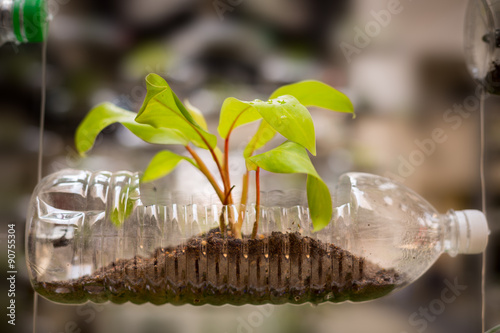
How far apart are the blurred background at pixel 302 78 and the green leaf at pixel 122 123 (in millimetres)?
343

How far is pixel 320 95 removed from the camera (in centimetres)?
65

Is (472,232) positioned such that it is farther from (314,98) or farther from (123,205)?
(123,205)

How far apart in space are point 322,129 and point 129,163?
45 cm

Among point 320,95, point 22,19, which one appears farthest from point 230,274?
point 22,19

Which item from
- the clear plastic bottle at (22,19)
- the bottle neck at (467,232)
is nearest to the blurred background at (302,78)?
the clear plastic bottle at (22,19)

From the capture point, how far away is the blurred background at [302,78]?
3.34 ft

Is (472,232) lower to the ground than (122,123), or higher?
lower

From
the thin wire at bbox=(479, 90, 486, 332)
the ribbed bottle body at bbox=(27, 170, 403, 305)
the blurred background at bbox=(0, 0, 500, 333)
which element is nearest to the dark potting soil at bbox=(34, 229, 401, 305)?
the ribbed bottle body at bbox=(27, 170, 403, 305)

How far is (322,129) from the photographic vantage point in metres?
1.03

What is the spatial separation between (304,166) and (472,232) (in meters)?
0.32

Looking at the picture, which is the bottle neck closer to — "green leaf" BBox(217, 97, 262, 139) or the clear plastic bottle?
"green leaf" BBox(217, 97, 262, 139)

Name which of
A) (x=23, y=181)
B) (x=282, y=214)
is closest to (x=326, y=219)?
(x=282, y=214)

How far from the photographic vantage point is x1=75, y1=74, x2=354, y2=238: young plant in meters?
0.52

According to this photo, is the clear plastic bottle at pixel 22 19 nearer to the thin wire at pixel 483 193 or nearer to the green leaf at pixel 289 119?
the green leaf at pixel 289 119
